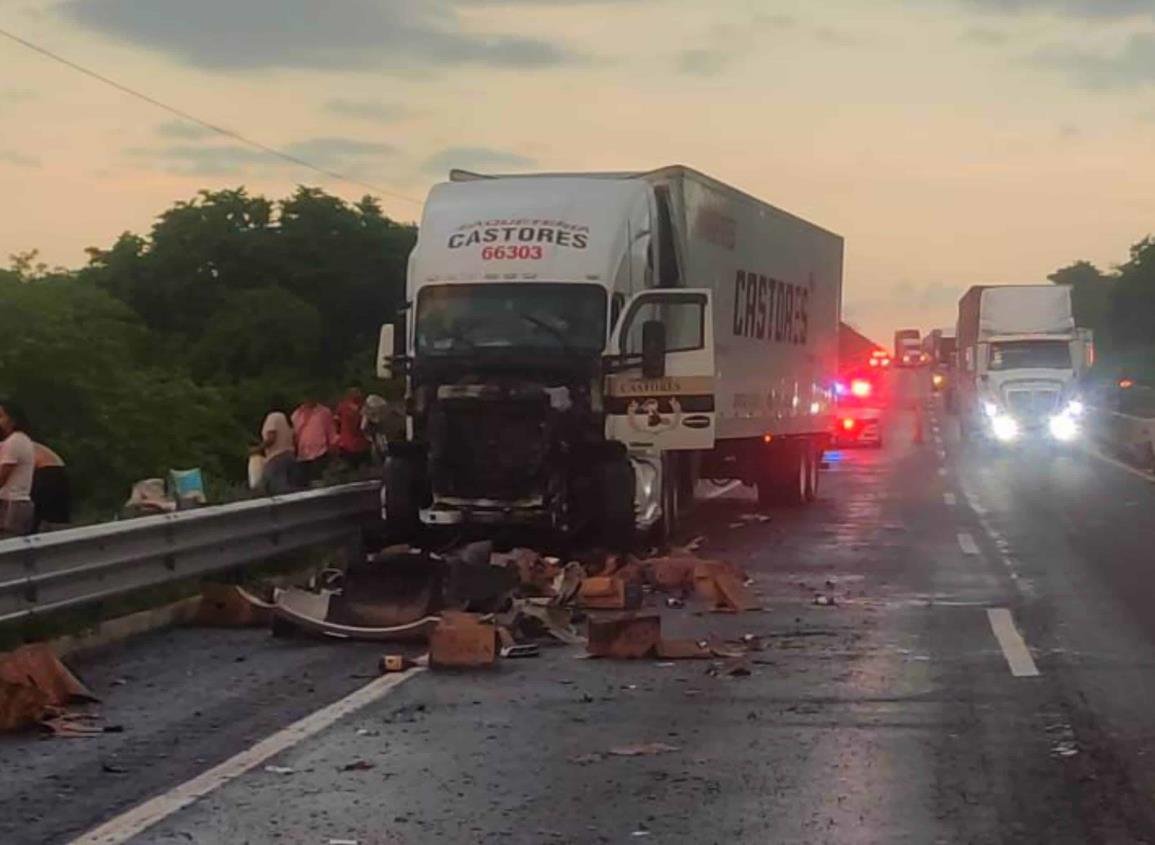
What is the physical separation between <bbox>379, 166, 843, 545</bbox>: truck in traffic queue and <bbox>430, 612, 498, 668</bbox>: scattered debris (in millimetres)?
5610

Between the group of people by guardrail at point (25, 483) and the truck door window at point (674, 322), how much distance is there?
5.54 metres

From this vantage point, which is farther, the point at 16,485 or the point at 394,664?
the point at 16,485

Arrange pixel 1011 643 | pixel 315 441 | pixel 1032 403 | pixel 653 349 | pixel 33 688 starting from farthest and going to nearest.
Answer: pixel 1032 403 < pixel 315 441 < pixel 653 349 < pixel 1011 643 < pixel 33 688

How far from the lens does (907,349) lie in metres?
73.1

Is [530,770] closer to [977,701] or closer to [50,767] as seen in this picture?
[50,767]

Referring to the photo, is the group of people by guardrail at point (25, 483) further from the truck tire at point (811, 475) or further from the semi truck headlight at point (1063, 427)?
the semi truck headlight at point (1063, 427)

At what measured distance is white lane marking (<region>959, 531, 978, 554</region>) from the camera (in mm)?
19031

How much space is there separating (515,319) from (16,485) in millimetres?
5395

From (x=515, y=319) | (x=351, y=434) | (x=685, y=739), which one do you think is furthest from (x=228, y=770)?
(x=351, y=434)

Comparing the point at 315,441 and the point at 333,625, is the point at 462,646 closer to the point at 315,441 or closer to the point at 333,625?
the point at 333,625

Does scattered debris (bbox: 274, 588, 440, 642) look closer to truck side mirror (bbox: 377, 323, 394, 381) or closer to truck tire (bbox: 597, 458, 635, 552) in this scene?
truck tire (bbox: 597, 458, 635, 552)

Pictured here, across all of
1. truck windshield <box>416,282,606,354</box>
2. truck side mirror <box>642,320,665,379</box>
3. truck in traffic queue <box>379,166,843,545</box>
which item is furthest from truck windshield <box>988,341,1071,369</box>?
truck windshield <box>416,282,606,354</box>

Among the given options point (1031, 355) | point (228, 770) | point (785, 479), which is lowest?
point (228, 770)

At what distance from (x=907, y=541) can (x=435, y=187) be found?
605 centimetres
